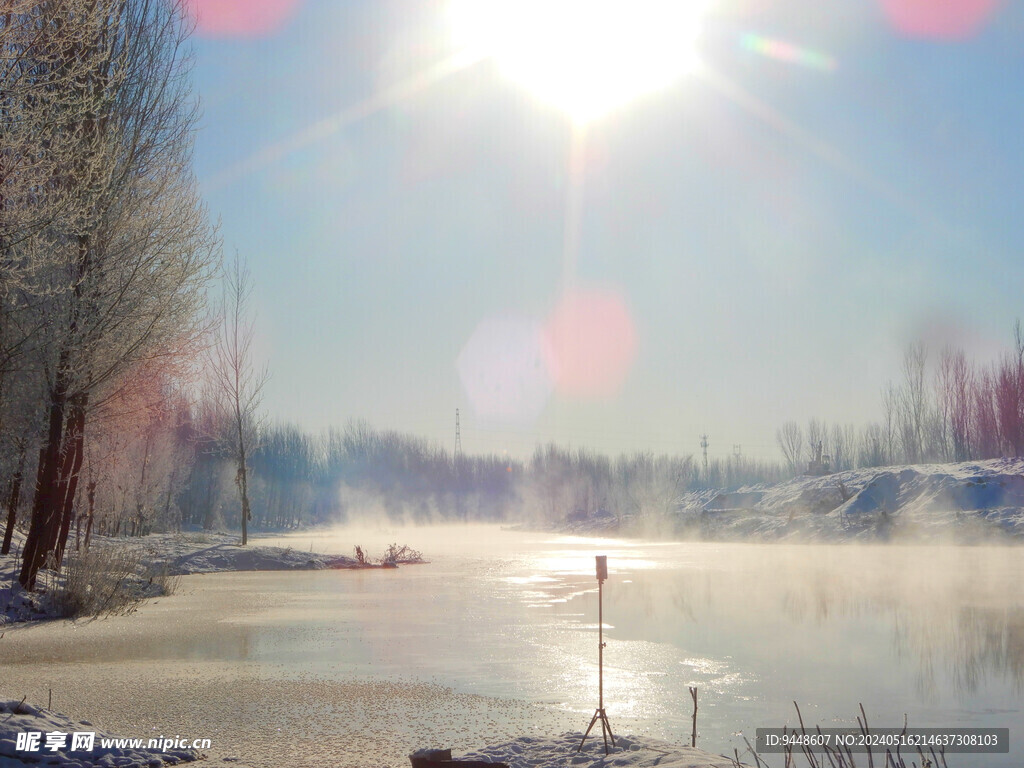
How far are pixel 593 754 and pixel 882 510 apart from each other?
4152cm

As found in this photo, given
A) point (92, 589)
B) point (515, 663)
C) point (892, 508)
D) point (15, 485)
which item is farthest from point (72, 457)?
point (892, 508)

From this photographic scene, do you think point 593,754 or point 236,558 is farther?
point 236,558

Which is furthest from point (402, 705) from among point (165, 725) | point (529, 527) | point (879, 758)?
point (529, 527)

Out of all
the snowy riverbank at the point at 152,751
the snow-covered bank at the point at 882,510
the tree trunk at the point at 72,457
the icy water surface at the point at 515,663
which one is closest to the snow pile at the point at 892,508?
the snow-covered bank at the point at 882,510

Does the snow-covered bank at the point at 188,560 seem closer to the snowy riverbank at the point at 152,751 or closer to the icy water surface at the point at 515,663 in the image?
the icy water surface at the point at 515,663

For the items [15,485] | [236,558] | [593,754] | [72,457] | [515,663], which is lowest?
[236,558]

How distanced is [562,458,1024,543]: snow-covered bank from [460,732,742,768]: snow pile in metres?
35.6

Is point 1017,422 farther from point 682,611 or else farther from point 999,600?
point 682,611

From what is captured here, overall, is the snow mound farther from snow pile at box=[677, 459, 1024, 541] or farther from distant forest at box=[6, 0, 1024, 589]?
snow pile at box=[677, 459, 1024, 541]

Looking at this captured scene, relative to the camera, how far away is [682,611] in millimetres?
14445

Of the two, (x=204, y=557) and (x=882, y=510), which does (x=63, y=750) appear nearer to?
(x=204, y=557)

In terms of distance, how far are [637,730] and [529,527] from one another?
248 ft

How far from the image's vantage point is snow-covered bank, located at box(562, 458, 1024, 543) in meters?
38.7

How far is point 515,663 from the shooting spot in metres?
9.66
